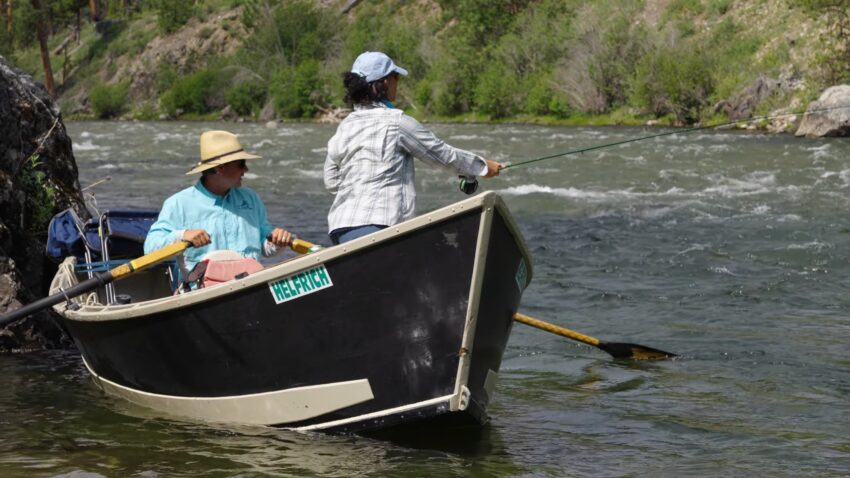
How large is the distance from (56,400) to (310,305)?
2627mm

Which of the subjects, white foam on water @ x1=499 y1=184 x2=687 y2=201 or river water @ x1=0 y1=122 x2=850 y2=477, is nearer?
river water @ x1=0 y1=122 x2=850 y2=477

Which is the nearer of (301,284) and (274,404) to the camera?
A: (301,284)

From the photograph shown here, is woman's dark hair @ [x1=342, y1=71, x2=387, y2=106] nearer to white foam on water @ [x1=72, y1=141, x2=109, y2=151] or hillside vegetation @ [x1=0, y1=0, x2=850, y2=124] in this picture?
white foam on water @ [x1=72, y1=141, x2=109, y2=151]

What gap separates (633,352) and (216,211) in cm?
363

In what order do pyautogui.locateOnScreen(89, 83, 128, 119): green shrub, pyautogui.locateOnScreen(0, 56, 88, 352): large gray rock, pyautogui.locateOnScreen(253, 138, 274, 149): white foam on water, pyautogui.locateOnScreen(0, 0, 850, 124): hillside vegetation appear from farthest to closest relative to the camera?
pyautogui.locateOnScreen(89, 83, 128, 119): green shrub → pyautogui.locateOnScreen(0, 0, 850, 124): hillside vegetation → pyautogui.locateOnScreen(253, 138, 274, 149): white foam on water → pyautogui.locateOnScreen(0, 56, 88, 352): large gray rock

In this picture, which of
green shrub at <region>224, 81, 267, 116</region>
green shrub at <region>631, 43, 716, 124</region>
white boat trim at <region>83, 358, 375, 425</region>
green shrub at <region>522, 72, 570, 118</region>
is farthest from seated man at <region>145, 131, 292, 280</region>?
green shrub at <region>224, 81, 267, 116</region>

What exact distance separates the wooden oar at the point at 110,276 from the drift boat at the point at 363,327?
0.25 metres

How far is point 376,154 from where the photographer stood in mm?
6504

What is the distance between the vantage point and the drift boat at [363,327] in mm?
6105

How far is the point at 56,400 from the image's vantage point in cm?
797

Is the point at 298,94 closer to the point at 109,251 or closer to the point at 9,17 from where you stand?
the point at 9,17

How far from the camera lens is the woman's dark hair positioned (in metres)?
6.53

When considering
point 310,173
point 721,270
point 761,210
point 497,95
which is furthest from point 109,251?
point 497,95

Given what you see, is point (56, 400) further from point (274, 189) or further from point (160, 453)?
point (274, 189)
